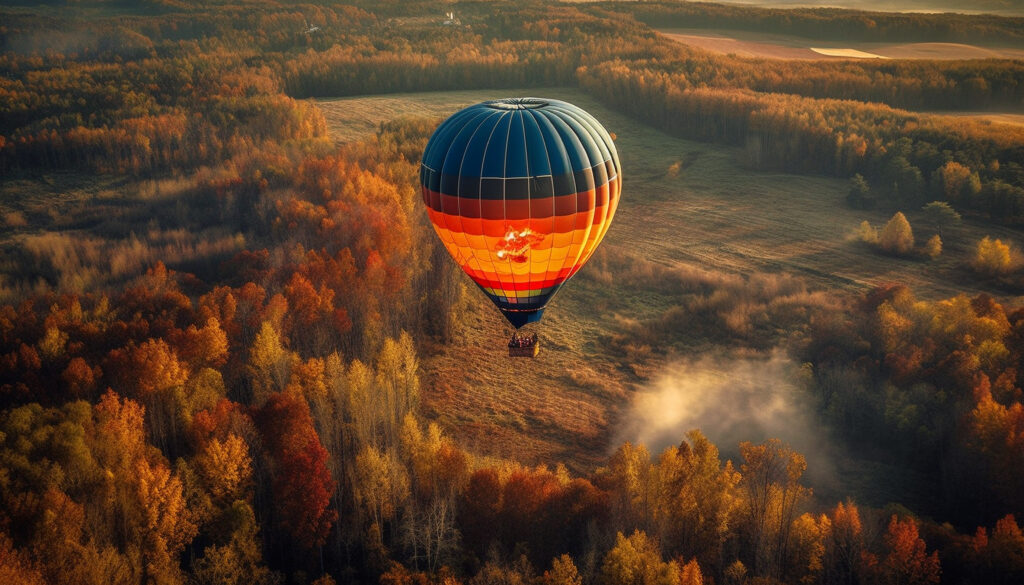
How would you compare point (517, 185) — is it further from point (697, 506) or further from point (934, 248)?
point (934, 248)

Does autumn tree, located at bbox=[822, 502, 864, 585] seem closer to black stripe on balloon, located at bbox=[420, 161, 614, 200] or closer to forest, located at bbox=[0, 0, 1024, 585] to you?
forest, located at bbox=[0, 0, 1024, 585]

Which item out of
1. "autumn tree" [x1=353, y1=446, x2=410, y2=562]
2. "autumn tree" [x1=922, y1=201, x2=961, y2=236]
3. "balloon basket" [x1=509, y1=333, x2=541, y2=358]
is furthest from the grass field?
"balloon basket" [x1=509, y1=333, x2=541, y2=358]

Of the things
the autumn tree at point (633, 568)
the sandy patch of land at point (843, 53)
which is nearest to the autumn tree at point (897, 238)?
the autumn tree at point (633, 568)

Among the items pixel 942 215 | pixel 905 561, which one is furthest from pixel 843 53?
pixel 905 561

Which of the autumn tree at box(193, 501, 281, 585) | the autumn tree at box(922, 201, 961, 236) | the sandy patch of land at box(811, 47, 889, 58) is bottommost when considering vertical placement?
the autumn tree at box(193, 501, 281, 585)

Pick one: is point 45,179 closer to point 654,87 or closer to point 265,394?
point 265,394

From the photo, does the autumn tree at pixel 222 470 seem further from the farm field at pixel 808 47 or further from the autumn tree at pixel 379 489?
the farm field at pixel 808 47
